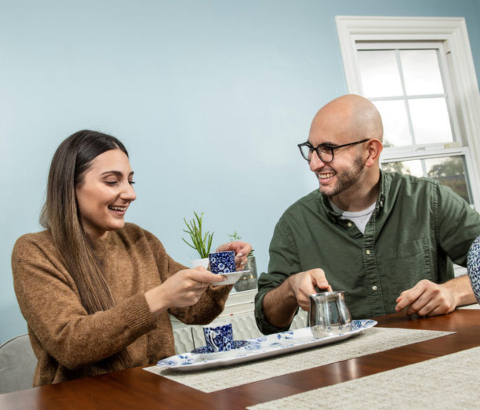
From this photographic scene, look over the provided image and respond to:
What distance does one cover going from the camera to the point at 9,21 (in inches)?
109

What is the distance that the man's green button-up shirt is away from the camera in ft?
5.92

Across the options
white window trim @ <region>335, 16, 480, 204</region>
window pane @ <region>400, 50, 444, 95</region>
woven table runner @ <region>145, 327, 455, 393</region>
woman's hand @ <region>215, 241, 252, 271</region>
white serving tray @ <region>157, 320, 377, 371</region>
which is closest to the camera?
woven table runner @ <region>145, 327, 455, 393</region>

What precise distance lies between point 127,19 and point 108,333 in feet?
7.43

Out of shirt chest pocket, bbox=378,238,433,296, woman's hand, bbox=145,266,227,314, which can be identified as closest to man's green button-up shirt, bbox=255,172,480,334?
shirt chest pocket, bbox=378,238,433,296

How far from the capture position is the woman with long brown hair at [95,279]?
1.35 metres

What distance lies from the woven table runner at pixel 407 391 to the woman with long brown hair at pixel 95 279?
1.88 feet

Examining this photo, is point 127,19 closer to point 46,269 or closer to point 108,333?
point 46,269

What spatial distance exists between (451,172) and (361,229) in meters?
2.36

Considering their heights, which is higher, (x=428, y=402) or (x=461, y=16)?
(x=461, y=16)

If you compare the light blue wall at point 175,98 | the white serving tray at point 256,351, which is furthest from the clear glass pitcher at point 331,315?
the light blue wall at point 175,98

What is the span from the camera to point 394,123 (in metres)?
3.87

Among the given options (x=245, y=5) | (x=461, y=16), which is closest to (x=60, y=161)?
(x=245, y=5)

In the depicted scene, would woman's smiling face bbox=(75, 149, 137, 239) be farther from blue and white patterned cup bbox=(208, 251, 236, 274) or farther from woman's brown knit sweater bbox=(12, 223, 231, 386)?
blue and white patterned cup bbox=(208, 251, 236, 274)

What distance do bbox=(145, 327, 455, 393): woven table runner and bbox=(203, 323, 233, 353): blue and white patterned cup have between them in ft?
0.32
